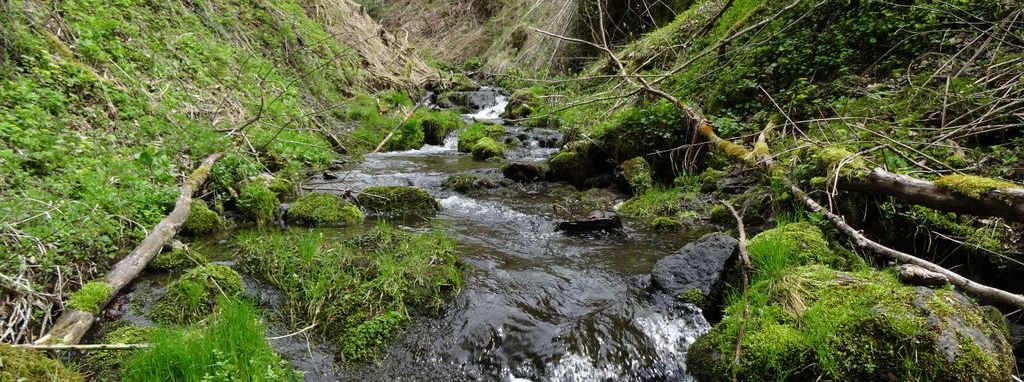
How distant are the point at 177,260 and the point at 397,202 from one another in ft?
8.90

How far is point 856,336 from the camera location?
270 centimetres

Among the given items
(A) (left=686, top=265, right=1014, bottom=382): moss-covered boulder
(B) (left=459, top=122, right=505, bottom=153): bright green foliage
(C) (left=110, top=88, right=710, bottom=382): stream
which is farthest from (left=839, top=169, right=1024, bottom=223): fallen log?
(B) (left=459, top=122, right=505, bottom=153): bright green foliage

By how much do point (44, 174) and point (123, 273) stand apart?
1.72 metres

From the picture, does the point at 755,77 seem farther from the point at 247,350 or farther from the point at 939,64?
the point at 247,350

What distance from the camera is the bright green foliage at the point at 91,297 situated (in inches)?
129

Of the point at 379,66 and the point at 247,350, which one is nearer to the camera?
the point at 247,350

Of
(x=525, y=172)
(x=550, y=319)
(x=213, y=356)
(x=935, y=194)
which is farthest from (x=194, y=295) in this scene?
(x=525, y=172)

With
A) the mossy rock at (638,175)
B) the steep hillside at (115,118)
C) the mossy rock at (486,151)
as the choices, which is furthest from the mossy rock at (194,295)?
the mossy rock at (486,151)

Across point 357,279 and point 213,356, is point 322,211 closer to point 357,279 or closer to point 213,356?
point 357,279

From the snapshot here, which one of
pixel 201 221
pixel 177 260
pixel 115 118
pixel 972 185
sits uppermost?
pixel 972 185

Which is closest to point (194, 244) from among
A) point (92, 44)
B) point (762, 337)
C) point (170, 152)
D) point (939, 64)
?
point (170, 152)

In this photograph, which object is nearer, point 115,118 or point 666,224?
point 666,224

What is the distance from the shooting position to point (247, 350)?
290 centimetres

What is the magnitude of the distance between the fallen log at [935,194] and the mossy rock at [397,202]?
458 centimetres
